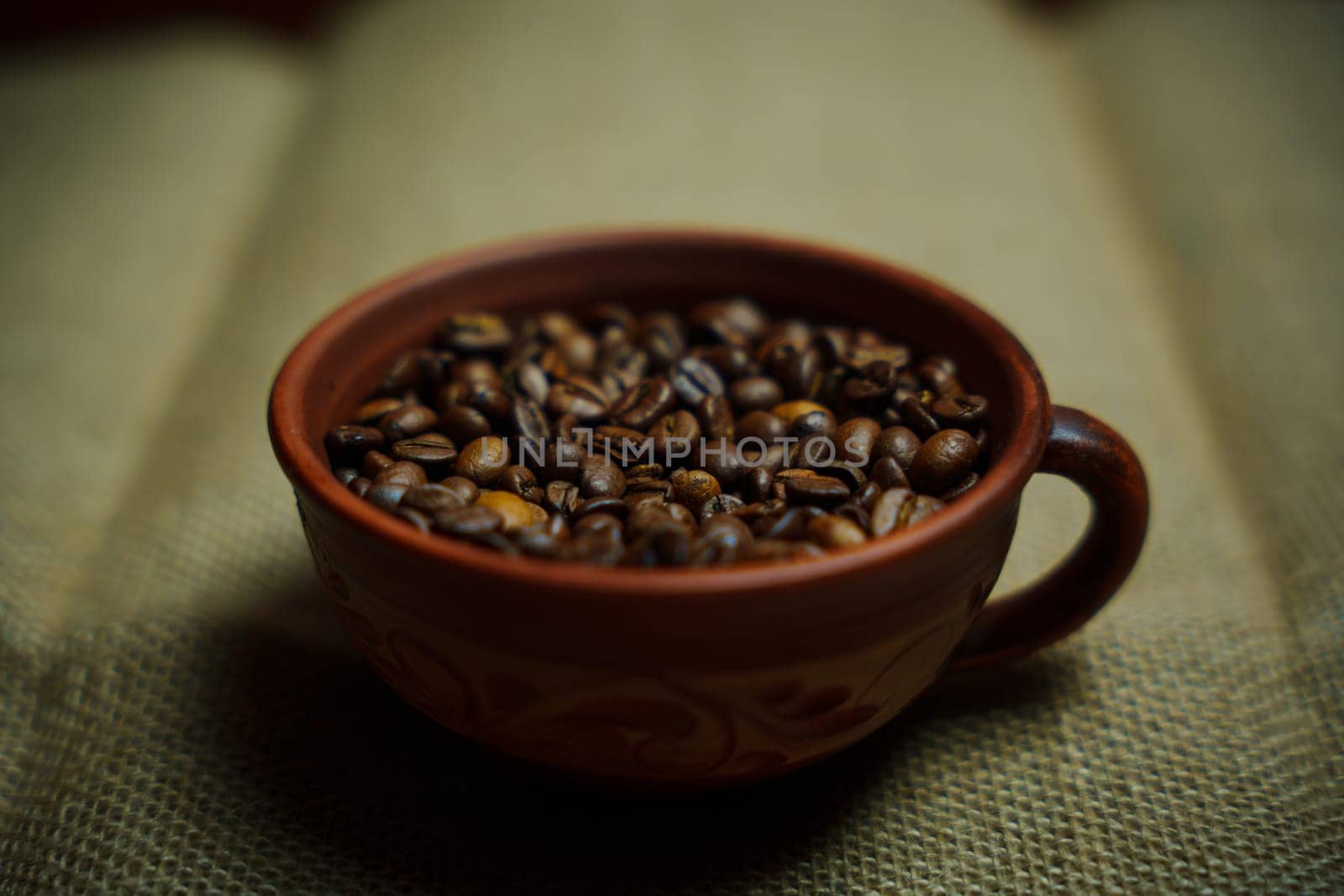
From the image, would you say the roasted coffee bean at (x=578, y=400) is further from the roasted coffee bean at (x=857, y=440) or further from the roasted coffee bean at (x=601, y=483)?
the roasted coffee bean at (x=857, y=440)

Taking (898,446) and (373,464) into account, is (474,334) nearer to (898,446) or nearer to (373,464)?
(373,464)

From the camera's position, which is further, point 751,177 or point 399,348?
point 751,177

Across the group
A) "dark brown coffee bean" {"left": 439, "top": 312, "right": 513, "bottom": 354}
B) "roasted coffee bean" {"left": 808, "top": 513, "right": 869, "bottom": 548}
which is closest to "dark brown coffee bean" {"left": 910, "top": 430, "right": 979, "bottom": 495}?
"roasted coffee bean" {"left": 808, "top": 513, "right": 869, "bottom": 548}

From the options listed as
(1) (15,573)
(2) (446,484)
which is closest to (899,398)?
(2) (446,484)

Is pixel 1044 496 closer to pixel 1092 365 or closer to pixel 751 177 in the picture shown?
pixel 1092 365

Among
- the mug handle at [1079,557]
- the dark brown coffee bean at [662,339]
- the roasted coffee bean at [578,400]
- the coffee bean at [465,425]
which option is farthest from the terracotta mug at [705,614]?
the dark brown coffee bean at [662,339]
